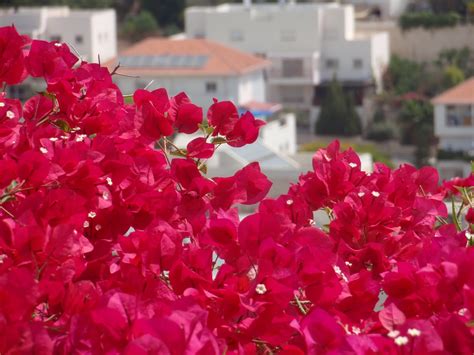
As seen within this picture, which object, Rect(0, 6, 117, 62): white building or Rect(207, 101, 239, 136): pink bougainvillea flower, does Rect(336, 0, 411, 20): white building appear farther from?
Rect(207, 101, 239, 136): pink bougainvillea flower

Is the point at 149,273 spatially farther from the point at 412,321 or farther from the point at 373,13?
the point at 373,13

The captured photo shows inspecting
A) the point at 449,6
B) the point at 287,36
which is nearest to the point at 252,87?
the point at 287,36

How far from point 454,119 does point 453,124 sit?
122 mm

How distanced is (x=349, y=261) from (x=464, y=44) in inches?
1415

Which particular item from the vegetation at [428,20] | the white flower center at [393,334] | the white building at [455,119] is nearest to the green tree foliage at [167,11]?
the vegetation at [428,20]

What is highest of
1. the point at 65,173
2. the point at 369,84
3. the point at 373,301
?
the point at 65,173

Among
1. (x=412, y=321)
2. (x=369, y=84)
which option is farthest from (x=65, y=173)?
(x=369, y=84)

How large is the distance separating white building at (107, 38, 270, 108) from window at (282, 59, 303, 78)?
11.1 ft

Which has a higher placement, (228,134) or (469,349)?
(228,134)

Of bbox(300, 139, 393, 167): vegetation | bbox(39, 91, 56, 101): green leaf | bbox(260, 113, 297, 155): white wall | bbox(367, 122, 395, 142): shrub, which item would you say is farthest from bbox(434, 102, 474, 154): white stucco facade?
bbox(39, 91, 56, 101): green leaf

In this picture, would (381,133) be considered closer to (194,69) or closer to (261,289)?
(194,69)

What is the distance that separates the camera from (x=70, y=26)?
115 feet

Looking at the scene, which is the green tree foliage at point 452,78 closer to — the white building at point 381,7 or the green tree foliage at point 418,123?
the green tree foliage at point 418,123

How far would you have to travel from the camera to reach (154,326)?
159 cm
